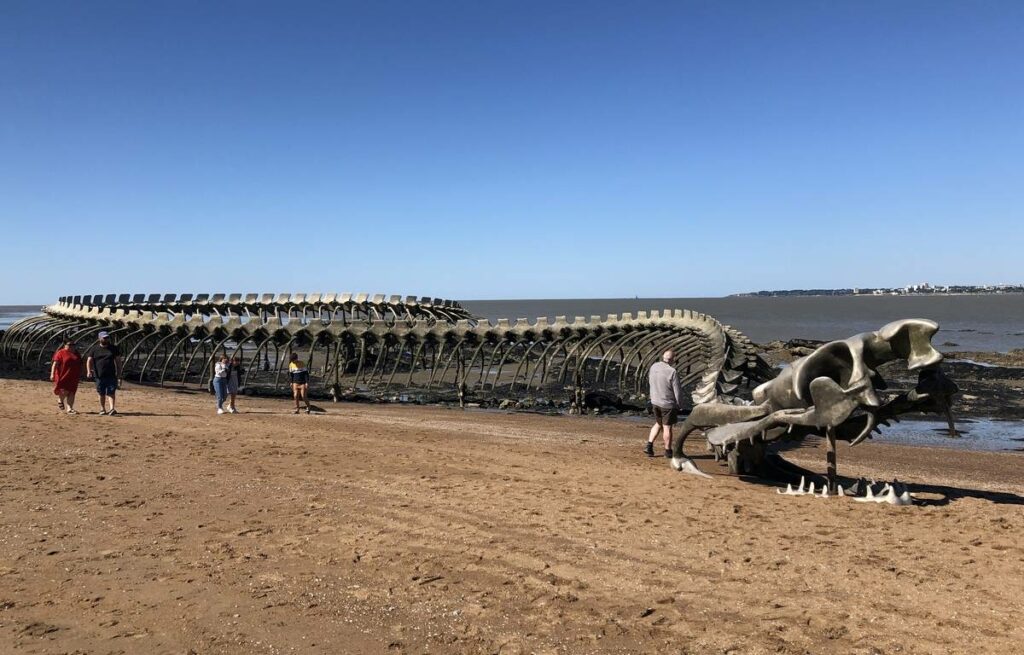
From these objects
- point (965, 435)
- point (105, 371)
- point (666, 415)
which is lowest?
point (965, 435)

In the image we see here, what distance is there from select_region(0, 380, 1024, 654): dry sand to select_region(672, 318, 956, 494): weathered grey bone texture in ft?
2.72

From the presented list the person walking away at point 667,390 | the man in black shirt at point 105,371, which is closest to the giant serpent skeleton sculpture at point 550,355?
the person walking away at point 667,390

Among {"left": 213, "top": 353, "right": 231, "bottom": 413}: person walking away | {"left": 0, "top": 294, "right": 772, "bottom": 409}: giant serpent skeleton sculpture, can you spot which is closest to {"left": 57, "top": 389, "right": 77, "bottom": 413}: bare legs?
{"left": 213, "top": 353, "right": 231, "bottom": 413}: person walking away

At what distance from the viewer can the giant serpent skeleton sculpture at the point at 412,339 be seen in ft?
50.2

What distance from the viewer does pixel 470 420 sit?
15.3 meters

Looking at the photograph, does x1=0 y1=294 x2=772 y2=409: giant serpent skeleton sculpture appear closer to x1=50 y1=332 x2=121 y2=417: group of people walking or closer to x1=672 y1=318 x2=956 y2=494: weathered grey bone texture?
x1=672 y1=318 x2=956 y2=494: weathered grey bone texture

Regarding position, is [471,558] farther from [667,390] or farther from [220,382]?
[220,382]

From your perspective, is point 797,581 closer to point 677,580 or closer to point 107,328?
point 677,580

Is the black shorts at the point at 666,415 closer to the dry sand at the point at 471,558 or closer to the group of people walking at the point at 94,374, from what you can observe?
the dry sand at the point at 471,558

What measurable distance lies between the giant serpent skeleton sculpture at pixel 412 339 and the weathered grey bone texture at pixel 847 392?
4.74 ft

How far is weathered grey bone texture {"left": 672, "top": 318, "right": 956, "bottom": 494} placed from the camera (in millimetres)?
6988

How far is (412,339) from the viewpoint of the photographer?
61.0 ft

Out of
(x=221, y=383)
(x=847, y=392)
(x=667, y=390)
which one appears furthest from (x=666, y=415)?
(x=221, y=383)

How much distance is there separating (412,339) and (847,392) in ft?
43.1
